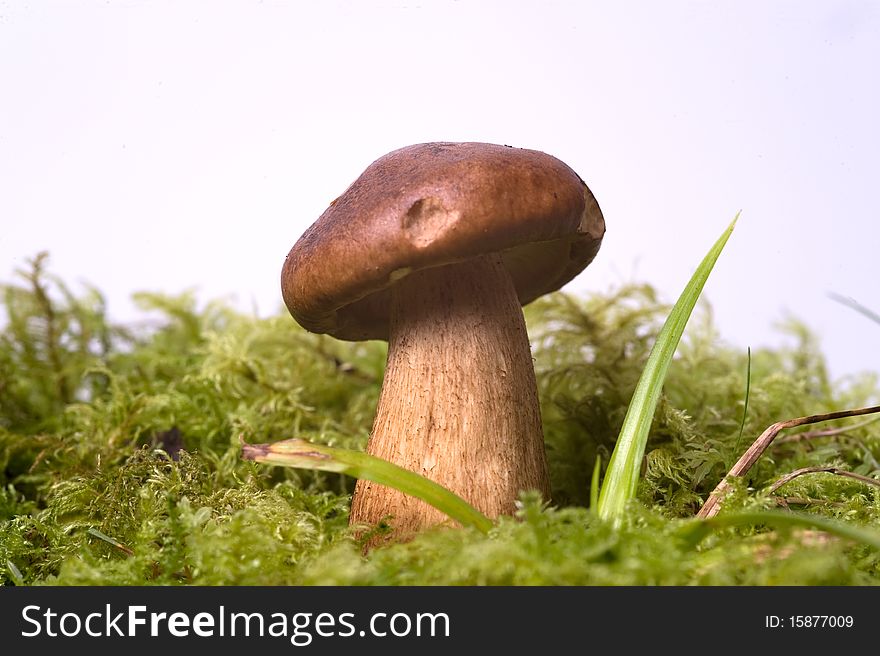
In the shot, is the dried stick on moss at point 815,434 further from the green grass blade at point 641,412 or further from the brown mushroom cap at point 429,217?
the brown mushroom cap at point 429,217

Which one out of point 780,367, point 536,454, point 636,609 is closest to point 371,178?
point 536,454

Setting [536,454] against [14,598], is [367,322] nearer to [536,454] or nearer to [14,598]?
[536,454]

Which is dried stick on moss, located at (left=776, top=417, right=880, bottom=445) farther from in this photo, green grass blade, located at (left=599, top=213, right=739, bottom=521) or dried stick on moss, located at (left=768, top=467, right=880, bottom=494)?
green grass blade, located at (left=599, top=213, right=739, bottom=521)

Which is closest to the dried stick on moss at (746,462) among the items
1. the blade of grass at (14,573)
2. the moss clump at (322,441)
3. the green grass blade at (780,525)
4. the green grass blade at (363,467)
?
the moss clump at (322,441)

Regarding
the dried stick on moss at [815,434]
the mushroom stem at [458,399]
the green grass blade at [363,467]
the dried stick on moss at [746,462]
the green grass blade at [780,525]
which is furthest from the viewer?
the dried stick on moss at [815,434]

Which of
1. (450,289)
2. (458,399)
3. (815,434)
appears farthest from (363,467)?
(815,434)

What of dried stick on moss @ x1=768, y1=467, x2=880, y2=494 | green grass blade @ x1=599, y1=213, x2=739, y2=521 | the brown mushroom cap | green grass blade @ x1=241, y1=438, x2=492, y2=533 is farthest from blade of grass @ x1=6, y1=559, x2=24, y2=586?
dried stick on moss @ x1=768, y1=467, x2=880, y2=494

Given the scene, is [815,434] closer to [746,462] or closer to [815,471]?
[815,471]
